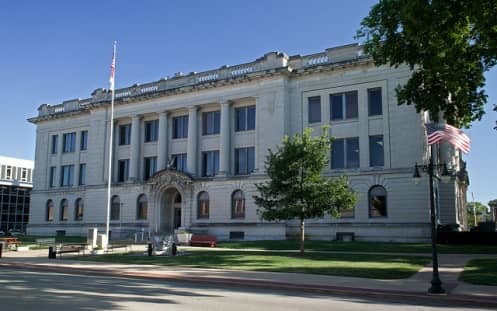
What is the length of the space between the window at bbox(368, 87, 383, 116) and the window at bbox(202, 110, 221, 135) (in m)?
15.5

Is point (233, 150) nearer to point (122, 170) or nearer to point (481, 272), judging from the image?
point (122, 170)

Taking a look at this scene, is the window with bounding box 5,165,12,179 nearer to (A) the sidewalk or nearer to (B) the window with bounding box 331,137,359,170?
(B) the window with bounding box 331,137,359,170

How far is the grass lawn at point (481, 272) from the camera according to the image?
56.5 ft

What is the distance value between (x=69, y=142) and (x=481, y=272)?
52.7 m

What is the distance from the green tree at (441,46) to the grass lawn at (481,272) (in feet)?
22.9

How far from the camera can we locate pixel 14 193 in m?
88.7

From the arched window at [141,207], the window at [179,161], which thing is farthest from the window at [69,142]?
the window at [179,161]

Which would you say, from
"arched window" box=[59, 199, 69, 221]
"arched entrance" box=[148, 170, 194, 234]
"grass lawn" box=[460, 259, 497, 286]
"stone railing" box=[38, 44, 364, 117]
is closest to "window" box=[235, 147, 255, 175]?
"arched entrance" box=[148, 170, 194, 234]

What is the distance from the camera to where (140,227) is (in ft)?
167

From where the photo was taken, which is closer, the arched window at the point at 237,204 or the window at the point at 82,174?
the arched window at the point at 237,204

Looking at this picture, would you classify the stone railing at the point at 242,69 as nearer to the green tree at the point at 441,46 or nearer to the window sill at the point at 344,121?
the window sill at the point at 344,121

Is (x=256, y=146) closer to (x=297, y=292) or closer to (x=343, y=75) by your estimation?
(x=343, y=75)

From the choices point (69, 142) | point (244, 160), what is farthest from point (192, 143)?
point (69, 142)

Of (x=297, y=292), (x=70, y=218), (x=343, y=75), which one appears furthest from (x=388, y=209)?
(x=70, y=218)
